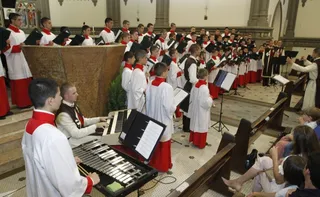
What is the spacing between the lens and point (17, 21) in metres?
5.01

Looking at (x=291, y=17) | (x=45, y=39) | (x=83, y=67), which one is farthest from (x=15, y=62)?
(x=291, y=17)

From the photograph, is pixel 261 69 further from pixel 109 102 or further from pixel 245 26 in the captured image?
pixel 109 102

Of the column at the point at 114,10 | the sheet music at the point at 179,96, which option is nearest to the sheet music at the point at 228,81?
the sheet music at the point at 179,96

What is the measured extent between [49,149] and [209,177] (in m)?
1.71

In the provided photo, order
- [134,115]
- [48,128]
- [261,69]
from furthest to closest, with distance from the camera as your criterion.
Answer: [261,69], [134,115], [48,128]

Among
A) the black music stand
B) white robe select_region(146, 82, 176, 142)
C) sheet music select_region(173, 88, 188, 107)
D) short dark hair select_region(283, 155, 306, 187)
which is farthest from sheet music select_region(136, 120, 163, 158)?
sheet music select_region(173, 88, 188, 107)

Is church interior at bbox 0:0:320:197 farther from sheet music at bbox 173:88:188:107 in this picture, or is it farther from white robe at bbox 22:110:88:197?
white robe at bbox 22:110:88:197

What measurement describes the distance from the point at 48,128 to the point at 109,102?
2.98 metres

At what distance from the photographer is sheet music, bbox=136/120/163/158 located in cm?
253

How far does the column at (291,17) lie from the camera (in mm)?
13278

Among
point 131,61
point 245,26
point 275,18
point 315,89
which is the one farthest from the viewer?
point 275,18

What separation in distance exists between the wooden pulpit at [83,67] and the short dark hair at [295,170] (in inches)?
129

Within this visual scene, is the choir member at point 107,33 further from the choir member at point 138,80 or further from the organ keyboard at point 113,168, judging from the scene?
the organ keyboard at point 113,168

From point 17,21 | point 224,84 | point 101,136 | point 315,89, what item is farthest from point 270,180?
point 17,21
